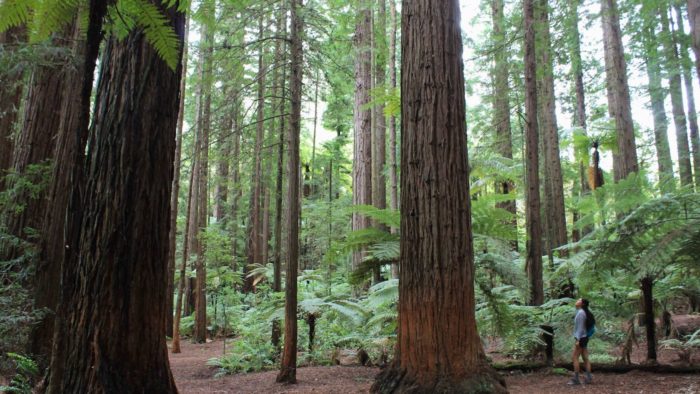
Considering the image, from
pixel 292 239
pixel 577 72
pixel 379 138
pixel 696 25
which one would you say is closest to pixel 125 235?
pixel 292 239

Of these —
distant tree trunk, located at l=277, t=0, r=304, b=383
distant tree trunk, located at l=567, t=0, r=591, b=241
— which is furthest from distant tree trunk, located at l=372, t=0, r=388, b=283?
distant tree trunk, located at l=277, t=0, r=304, b=383

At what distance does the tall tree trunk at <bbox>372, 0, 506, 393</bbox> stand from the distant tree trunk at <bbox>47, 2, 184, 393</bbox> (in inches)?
80.9

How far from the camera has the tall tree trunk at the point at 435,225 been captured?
4.02 meters

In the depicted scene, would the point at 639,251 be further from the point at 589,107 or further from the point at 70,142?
the point at 589,107

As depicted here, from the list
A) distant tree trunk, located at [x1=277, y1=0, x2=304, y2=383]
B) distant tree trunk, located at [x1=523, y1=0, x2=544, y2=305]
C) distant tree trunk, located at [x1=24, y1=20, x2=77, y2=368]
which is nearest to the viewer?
distant tree trunk, located at [x1=24, y1=20, x2=77, y2=368]

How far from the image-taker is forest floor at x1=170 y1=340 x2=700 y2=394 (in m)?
6.01

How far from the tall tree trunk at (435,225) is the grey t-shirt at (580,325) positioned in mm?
→ 3326

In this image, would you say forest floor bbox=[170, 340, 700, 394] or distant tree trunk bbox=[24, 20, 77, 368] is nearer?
forest floor bbox=[170, 340, 700, 394]

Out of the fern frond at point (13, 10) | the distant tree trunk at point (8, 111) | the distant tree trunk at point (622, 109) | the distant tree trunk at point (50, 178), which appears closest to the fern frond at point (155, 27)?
the fern frond at point (13, 10)

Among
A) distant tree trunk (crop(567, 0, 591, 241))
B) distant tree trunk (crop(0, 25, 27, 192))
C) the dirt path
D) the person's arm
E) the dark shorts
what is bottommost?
the dirt path

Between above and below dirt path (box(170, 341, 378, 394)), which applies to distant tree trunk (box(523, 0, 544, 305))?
above

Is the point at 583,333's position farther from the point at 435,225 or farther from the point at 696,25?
the point at 696,25

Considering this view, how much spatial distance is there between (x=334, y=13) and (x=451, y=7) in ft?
16.7

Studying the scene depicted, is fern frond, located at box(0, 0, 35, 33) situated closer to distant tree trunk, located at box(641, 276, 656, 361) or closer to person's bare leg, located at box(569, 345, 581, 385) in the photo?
person's bare leg, located at box(569, 345, 581, 385)
